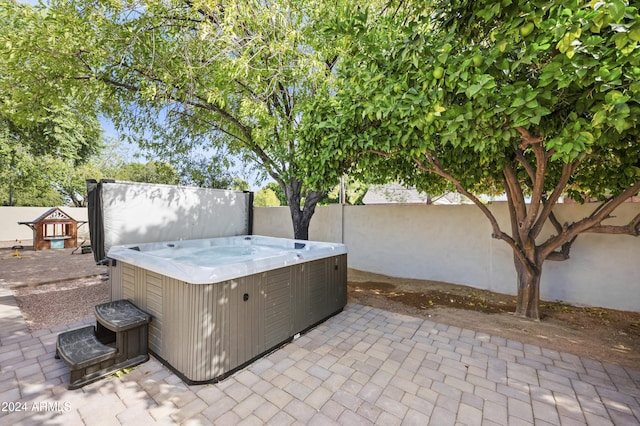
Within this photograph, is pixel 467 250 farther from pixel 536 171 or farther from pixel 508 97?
pixel 508 97

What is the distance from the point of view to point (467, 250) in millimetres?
5840

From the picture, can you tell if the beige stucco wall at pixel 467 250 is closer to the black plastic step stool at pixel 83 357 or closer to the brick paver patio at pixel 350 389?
the brick paver patio at pixel 350 389

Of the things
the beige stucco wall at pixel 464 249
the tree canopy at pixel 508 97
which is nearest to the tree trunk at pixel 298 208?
the beige stucco wall at pixel 464 249

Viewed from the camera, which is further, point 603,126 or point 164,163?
point 164,163

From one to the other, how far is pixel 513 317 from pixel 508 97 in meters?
3.48

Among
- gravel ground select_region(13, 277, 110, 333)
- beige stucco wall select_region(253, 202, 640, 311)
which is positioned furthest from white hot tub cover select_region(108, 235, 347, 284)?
beige stucco wall select_region(253, 202, 640, 311)

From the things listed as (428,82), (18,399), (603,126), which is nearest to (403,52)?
(428,82)

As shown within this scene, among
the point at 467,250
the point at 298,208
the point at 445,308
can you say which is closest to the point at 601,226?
the point at 467,250

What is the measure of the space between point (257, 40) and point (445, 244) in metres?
5.50

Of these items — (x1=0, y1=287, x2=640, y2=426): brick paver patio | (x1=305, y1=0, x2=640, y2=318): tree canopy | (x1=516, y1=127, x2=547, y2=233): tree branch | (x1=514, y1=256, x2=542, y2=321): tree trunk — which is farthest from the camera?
(x1=514, y1=256, x2=542, y2=321): tree trunk

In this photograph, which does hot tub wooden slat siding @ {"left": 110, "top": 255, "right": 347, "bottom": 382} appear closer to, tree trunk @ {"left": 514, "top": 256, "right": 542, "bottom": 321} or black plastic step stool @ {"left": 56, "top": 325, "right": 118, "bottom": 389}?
black plastic step stool @ {"left": 56, "top": 325, "right": 118, "bottom": 389}

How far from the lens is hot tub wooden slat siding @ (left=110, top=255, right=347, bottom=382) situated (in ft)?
7.92

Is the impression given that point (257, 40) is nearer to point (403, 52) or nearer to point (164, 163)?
point (403, 52)

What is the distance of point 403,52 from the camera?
2.53 meters
